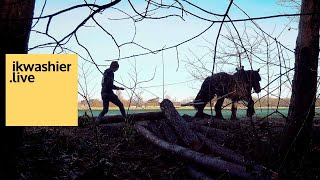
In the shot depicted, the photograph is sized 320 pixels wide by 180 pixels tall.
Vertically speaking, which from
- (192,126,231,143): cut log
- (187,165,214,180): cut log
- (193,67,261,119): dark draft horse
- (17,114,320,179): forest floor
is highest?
(193,67,261,119): dark draft horse

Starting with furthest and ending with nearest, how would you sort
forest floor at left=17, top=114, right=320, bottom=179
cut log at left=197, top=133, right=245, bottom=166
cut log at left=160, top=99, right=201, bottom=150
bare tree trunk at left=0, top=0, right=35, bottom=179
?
cut log at left=160, top=99, right=201, bottom=150 → cut log at left=197, top=133, right=245, bottom=166 → forest floor at left=17, top=114, right=320, bottom=179 → bare tree trunk at left=0, top=0, right=35, bottom=179

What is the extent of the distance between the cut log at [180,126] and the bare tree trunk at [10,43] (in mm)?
3450

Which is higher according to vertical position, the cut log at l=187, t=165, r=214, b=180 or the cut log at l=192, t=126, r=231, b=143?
the cut log at l=192, t=126, r=231, b=143

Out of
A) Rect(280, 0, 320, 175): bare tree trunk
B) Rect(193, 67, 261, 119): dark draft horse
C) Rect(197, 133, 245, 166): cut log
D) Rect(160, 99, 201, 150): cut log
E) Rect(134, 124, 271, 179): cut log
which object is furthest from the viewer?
Rect(160, 99, 201, 150): cut log

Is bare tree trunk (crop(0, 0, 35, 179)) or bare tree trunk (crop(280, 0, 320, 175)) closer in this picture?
bare tree trunk (crop(0, 0, 35, 179))

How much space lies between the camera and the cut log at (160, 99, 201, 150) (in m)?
6.10

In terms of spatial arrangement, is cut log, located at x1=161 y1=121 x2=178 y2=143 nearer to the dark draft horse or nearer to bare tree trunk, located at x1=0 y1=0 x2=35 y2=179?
the dark draft horse

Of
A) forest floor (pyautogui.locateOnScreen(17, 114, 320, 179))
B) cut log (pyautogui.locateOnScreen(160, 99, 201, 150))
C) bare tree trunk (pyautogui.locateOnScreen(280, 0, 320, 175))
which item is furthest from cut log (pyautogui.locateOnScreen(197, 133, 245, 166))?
bare tree trunk (pyautogui.locateOnScreen(280, 0, 320, 175))

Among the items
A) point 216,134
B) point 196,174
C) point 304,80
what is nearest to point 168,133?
point 216,134

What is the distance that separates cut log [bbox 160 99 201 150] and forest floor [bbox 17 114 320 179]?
42cm

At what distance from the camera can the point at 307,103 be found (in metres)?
5.18

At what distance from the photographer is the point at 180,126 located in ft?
22.6

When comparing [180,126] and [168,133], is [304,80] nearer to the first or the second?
Result: [180,126]

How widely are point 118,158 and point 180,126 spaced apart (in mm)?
1555
